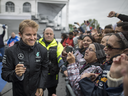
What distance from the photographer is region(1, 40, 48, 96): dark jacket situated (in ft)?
4.90

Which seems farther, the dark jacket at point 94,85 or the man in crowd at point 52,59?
the man in crowd at point 52,59

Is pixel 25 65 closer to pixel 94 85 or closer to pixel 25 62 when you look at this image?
pixel 25 62

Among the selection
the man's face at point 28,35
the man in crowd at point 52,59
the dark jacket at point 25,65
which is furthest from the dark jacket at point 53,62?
the man's face at point 28,35

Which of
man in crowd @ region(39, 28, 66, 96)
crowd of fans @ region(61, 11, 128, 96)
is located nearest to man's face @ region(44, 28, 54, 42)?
man in crowd @ region(39, 28, 66, 96)

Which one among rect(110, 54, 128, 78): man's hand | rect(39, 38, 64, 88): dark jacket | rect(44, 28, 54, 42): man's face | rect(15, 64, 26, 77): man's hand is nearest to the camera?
rect(110, 54, 128, 78): man's hand

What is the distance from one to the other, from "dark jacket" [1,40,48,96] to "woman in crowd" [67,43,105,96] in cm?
53

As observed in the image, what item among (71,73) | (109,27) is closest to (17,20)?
(109,27)

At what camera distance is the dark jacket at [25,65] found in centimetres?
149

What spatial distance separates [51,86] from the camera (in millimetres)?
2438

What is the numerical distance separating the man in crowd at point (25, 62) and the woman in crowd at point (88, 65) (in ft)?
1.73

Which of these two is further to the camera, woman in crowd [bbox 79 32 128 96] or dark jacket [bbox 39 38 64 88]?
dark jacket [bbox 39 38 64 88]

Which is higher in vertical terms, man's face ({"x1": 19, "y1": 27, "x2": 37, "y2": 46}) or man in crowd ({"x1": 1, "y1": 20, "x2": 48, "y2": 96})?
man's face ({"x1": 19, "y1": 27, "x2": 37, "y2": 46})

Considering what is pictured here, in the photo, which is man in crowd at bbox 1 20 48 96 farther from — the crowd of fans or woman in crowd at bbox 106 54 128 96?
woman in crowd at bbox 106 54 128 96

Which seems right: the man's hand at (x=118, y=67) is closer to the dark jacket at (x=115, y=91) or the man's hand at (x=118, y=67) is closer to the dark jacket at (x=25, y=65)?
the dark jacket at (x=115, y=91)
